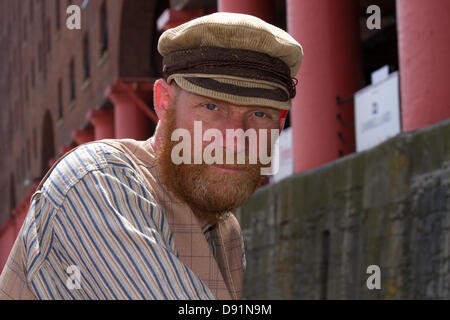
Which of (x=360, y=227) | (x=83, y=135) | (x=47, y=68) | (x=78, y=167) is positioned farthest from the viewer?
(x=47, y=68)

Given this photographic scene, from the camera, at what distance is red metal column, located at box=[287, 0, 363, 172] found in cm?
1240

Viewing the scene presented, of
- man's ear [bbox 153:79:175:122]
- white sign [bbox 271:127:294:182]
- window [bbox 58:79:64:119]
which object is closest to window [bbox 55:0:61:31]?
window [bbox 58:79:64:119]

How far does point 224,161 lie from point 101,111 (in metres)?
23.6

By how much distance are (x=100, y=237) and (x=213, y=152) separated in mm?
362

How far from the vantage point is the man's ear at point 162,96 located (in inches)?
94.8

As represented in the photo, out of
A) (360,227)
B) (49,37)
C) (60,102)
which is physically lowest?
(360,227)

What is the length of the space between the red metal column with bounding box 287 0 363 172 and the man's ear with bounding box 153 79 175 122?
390 inches

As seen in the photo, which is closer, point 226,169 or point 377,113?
point 226,169

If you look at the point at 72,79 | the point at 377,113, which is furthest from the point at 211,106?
the point at 72,79

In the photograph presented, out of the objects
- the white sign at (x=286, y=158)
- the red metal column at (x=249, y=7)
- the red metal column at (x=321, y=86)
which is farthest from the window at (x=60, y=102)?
the red metal column at (x=321, y=86)

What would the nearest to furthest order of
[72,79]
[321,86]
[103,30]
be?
1. [321,86]
2. [103,30]
3. [72,79]

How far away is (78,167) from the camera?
7.10ft

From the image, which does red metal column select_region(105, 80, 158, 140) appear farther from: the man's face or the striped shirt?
the striped shirt

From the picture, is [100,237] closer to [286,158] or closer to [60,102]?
[286,158]
